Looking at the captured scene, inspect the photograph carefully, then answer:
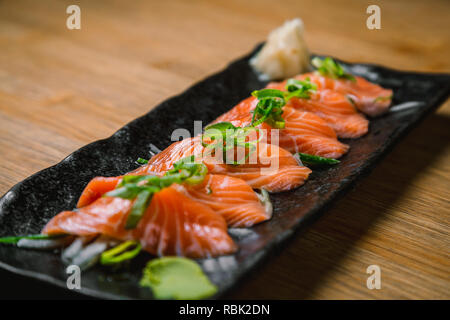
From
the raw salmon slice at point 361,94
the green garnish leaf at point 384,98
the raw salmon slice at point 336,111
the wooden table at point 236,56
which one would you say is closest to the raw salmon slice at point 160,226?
the wooden table at point 236,56

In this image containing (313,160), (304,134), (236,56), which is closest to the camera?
(313,160)

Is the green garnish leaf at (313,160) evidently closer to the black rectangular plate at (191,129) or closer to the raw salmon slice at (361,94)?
the black rectangular plate at (191,129)

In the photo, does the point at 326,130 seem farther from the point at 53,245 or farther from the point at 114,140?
the point at 53,245

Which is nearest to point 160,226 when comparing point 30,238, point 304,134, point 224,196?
point 224,196

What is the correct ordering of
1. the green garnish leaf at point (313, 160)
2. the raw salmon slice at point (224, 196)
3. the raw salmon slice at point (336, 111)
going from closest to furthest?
the raw salmon slice at point (224, 196) < the green garnish leaf at point (313, 160) < the raw salmon slice at point (336, 111)

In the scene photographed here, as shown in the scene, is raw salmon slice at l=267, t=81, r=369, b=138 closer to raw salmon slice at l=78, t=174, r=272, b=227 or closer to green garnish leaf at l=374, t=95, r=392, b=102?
green garnish leaf at l=374, t=95, r=392, b=102

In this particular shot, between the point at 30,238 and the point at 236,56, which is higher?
the point at 236,56

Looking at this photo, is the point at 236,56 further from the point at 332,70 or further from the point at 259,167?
the point at 259,167
